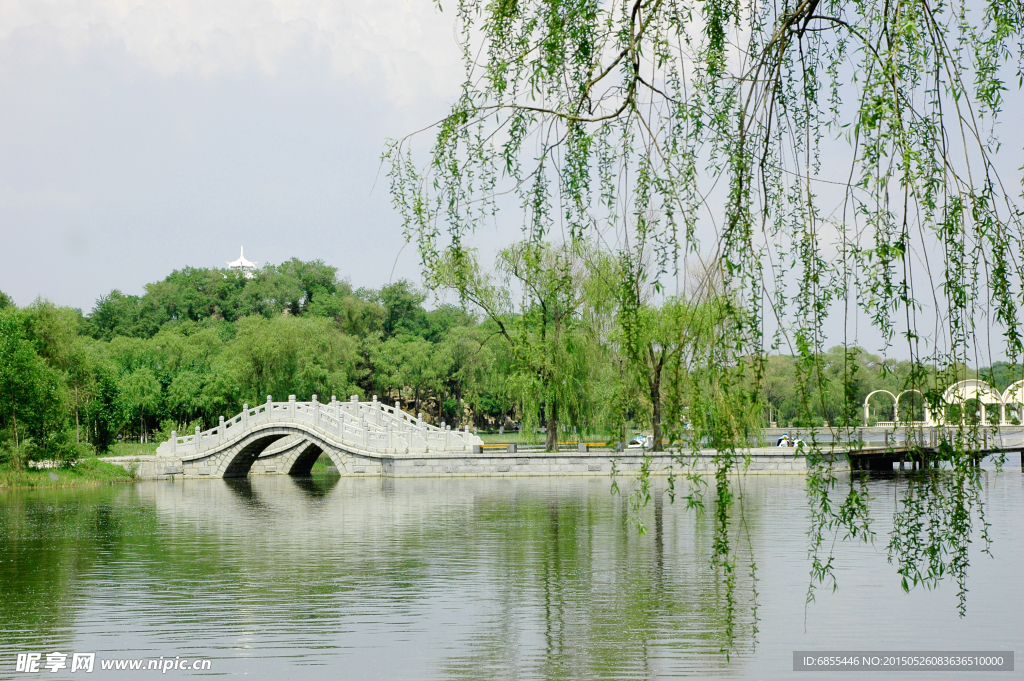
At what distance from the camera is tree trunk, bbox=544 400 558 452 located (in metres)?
25.8

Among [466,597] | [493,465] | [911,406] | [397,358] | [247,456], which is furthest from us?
[397,358]

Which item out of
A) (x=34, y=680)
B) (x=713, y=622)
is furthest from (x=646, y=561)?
(x=34, y=680)

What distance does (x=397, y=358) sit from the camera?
42.2 meters

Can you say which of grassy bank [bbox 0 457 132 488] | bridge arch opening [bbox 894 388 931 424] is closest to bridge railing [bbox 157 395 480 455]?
grassy bank [bbox 0 457 132 488]

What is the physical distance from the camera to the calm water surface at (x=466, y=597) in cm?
708

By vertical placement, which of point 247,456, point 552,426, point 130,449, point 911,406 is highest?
point 911,406

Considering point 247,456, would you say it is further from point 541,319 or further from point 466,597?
point 541,319

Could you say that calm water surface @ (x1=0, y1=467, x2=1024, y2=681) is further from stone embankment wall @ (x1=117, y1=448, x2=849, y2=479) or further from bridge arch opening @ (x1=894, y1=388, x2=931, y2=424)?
stone embankment wall @ (x1=117, y1=448, x2=849, y2=479)

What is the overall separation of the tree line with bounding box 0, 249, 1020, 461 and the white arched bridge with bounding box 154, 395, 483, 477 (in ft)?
6.47

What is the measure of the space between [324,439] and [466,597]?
16.7 m

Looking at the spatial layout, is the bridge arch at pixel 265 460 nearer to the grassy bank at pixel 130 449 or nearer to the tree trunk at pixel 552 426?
the grassy bank at pixel 130 449

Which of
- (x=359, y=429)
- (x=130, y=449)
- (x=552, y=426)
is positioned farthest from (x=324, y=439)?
(x=130, y=449)

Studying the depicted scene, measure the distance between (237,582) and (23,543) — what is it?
15.9ft

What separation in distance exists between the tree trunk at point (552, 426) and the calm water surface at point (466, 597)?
9.32 m
